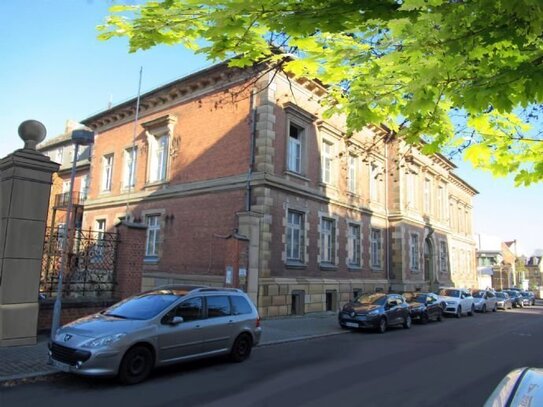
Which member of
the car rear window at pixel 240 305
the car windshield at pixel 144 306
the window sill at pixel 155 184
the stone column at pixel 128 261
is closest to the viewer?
the car windshield at pixel 144 306

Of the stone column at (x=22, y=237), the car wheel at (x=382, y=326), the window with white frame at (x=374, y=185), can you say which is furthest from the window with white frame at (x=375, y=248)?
the stone column at (x=22, y=237)

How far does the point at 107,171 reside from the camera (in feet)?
95.0

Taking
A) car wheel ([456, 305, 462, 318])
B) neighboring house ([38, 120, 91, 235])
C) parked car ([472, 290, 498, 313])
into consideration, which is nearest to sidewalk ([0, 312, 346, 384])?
car wheel ([456, 305, 462, 318])

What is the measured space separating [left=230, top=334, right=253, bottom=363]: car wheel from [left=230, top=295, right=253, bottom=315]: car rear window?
1.72 feet

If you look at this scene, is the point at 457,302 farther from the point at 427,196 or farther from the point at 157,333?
the point at 157,333

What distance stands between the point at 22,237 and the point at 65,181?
88.5 ft

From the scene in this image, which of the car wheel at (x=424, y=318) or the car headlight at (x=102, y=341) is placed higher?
the car headlight at (x=102, y=341)

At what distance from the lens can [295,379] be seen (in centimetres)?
848

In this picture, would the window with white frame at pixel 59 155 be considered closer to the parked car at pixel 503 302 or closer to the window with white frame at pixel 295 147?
the window with white frame at pixel 295 147

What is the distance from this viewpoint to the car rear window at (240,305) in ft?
33.8

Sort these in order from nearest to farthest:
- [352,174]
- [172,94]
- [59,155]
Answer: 1. [172,94]
2. [352,174]
3. [59,155]

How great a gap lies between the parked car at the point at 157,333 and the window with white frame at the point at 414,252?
23.4m

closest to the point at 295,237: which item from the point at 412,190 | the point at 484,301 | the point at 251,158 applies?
the point at 251,158

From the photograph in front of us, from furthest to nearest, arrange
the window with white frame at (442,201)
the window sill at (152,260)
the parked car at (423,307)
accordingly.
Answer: the window with white frame at (442,201) → the window sill at (152,260) → the parked car at (423,307)
